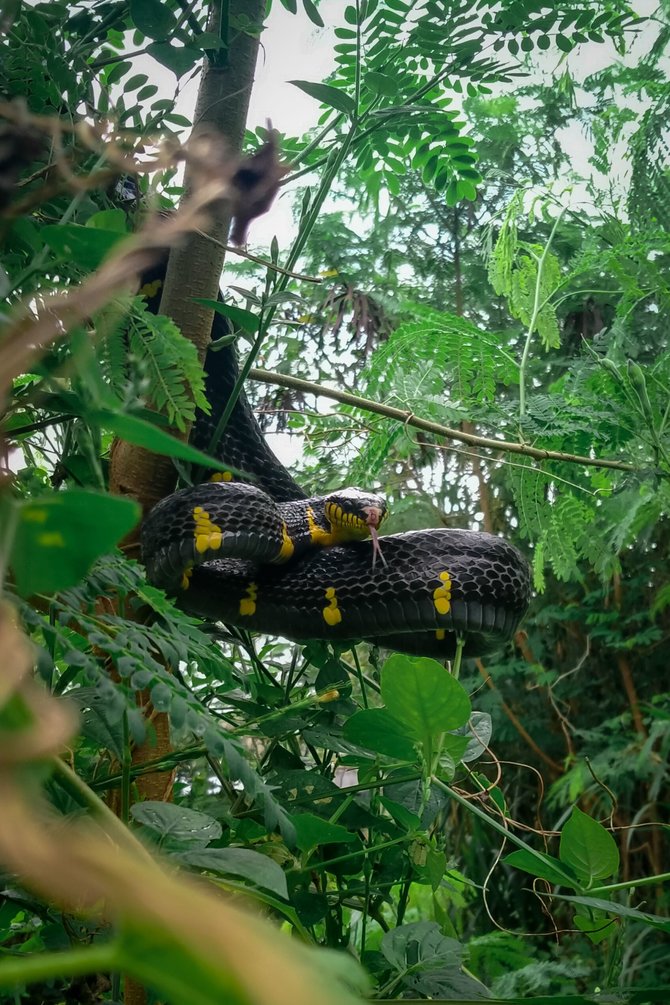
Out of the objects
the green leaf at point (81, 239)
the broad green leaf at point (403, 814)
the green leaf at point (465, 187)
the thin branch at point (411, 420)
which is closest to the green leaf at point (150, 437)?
the green leaf at point (81, 239)

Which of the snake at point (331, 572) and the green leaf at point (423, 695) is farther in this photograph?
the snake at point (331, 572)

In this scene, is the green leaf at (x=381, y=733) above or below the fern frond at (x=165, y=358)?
below

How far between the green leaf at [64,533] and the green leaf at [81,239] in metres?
0.18

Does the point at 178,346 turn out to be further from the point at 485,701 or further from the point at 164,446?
the point at 485,701

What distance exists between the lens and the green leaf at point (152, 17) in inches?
32.7

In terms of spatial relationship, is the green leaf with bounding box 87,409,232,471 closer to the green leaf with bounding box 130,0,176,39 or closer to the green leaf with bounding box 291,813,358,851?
the green leaf with bounding box 291,813,358,851

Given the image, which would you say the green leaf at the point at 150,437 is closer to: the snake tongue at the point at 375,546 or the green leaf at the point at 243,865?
the green leaf at the point at 243,865

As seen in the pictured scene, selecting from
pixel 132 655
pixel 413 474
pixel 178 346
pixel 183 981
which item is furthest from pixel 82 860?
pixel 413 474

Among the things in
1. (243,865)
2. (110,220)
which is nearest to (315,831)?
(243,865)

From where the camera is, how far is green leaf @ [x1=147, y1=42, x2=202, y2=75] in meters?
0.88

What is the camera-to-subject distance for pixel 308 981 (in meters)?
0.10

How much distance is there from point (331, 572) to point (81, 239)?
0.89 meters

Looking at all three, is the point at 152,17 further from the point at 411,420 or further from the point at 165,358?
the point at 411,420

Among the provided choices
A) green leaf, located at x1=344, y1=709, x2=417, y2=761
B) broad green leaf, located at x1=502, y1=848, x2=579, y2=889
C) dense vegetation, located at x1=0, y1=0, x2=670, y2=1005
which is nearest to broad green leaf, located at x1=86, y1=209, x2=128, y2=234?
dense vegetation, located at x1=0, y1=0, x2=670, y2=1005
